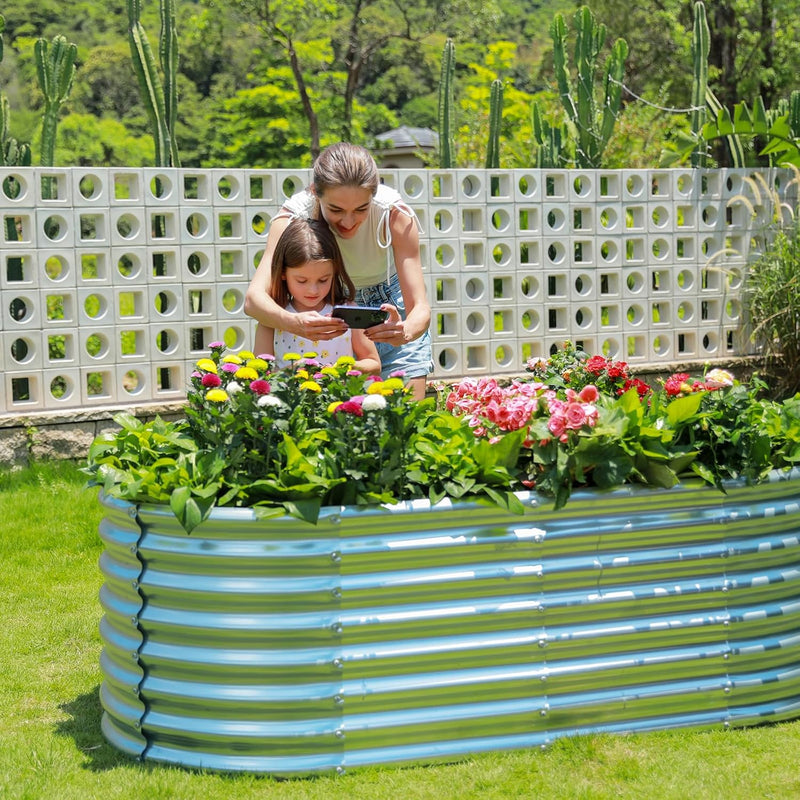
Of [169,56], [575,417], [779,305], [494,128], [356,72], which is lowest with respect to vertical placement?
[779,305]

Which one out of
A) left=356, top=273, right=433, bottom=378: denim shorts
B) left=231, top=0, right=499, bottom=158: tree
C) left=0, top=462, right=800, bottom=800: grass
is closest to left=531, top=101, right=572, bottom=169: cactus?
left=356, top=273, right=433, bottom=378: denim shorts

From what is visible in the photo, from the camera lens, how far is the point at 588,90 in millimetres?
9062

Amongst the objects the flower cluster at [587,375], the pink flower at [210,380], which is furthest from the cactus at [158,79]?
the pink flower at [210,380]

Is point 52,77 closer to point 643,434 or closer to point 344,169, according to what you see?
point 344,169

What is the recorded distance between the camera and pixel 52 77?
7.44 meters

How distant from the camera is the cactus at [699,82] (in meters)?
9.30

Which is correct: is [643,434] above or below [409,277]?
below

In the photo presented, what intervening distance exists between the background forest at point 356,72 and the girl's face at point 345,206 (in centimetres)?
734

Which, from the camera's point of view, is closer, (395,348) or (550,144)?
(395,348)

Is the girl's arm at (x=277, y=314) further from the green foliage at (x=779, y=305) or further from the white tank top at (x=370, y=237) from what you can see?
the green foliage at (x=779, y=305)

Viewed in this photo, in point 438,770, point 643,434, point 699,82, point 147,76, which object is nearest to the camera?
point 438,770

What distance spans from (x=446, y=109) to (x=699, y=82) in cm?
229

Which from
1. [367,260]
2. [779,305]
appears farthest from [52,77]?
[779,305]

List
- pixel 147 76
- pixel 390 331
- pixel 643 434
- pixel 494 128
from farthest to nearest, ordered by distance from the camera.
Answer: pixel 494 128 < pixel 147 76 < pixel 390 331 < pixel 643 434
